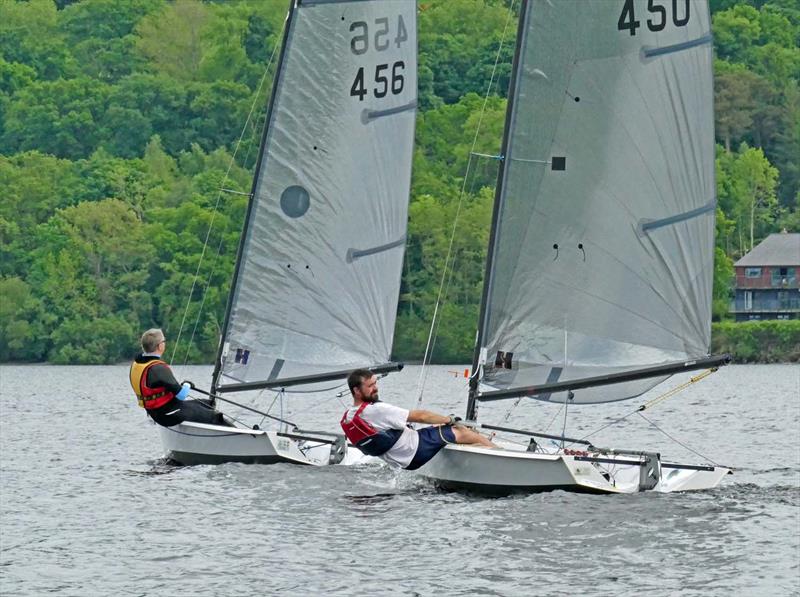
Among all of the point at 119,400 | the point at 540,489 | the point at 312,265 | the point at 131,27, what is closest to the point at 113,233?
the point at 119,400

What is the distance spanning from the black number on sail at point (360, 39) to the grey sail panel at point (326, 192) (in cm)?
2

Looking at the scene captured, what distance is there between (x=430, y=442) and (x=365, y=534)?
1993 mm

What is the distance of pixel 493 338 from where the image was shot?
24422 millimetres

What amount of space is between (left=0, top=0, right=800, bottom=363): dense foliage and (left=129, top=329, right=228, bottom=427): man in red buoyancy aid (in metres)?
54.1

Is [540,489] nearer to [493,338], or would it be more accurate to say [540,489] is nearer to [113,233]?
[493,338]

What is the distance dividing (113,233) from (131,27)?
61.6 metres

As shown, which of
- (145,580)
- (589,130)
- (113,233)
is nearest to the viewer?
(145,580)

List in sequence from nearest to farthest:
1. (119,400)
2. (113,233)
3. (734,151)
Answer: (119,400) → (113,233) → (734,151)

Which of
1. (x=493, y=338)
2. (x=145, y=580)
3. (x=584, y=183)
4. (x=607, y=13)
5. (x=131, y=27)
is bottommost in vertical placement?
(x=145, y=580)

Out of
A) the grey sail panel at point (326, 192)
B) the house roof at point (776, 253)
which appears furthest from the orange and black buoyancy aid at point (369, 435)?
the house roof at point (776, 253)

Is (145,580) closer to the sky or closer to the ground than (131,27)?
closer to the ground

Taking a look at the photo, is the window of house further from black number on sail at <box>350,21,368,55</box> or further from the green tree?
black number on sail at <box>350,21,368,55</box>

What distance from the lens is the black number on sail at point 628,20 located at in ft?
79.2

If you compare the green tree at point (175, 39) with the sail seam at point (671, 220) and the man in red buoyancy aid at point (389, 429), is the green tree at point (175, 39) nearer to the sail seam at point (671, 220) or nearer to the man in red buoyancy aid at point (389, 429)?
the sail seam at point (671, 220)
